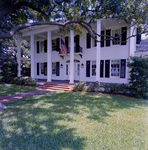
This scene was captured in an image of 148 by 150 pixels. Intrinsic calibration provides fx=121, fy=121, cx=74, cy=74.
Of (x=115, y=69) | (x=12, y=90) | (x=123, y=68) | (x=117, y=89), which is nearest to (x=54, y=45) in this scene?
(x=12, y=90)

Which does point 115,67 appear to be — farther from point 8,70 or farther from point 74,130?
point 8,70

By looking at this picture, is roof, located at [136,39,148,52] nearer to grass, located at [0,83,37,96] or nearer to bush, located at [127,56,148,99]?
bush, located at [127,56,148,99]

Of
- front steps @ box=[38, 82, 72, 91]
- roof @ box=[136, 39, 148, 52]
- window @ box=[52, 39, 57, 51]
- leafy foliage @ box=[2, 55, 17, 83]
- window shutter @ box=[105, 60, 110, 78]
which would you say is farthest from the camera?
window @ box=[52, 39, 57, 51]

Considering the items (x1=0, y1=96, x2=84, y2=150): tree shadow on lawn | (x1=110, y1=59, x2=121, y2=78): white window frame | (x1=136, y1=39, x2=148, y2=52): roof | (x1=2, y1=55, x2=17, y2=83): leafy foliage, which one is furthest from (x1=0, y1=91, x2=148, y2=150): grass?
(x1=2, y1=55, x2=17, y2=83): leafy foliage

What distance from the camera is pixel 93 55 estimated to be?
1284 cm

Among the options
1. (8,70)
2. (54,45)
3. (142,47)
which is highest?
(54,45)

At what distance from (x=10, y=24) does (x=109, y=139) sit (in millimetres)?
9783

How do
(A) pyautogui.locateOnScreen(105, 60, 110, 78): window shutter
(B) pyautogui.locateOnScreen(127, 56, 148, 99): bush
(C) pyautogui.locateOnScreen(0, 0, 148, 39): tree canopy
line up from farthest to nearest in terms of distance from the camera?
(A) pyautogui.locateOnScreen(105, 60, 110, 78): window shutter
(B) pyautogui.locateOnScreen(127, 56, 148, 99): bush
(C) pyautogui.locateOnScreen(0, 0, 148, 39): tree canopy

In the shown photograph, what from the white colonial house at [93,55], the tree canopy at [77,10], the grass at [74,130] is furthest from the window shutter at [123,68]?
the grass at [74,130]

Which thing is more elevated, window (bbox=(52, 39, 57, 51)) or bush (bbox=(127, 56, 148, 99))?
window (bbox=(52, 39, 57, 51))

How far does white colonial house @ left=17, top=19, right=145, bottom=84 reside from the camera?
1118 cm

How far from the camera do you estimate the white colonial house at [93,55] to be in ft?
36.7

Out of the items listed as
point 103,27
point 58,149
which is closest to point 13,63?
point 103,27

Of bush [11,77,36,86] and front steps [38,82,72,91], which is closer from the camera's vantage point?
front steps [38,82,72,91]
